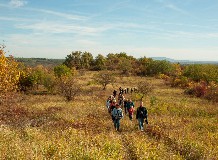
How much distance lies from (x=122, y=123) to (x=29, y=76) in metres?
28.5

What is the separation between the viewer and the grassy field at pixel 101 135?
11.4 meters

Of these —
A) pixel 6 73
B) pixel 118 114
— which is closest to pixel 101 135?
pixel 118 114

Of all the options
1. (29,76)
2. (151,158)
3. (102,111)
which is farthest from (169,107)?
(29,76)

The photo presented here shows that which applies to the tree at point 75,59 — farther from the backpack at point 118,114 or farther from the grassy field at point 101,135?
the backpack at point 118,114

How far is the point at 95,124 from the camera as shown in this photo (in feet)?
64.6

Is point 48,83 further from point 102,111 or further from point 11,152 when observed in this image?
point 11,152

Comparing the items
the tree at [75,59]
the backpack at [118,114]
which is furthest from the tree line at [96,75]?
the backpack at [118,114]

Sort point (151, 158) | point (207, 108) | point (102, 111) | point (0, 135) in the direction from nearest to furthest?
point (151, 158) < point (0, 135) < point (102, 111) < point (207, 108)

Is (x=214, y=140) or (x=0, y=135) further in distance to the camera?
(x=214, y=140)

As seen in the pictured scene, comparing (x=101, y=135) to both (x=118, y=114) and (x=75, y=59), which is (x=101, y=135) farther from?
(x=75, y=59)

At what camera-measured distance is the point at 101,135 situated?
52.8 ft

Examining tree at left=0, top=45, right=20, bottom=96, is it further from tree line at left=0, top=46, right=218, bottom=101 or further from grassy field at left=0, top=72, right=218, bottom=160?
grassy field at left=0, top=72, right=218, bottom=160

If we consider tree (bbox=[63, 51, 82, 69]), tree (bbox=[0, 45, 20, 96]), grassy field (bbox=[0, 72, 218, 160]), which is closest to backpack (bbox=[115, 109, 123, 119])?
grassy field (bbox=[0, 72, 218, 160])

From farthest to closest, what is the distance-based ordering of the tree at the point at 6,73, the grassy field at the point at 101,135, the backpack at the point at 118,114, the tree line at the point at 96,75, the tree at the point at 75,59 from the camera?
the tree at the point at 75,59 → the tree line at the point at 96,75 → the tree at the point at 6,73 → the backpack at the point at 118,114 → the grassy field at the point at 101,135
